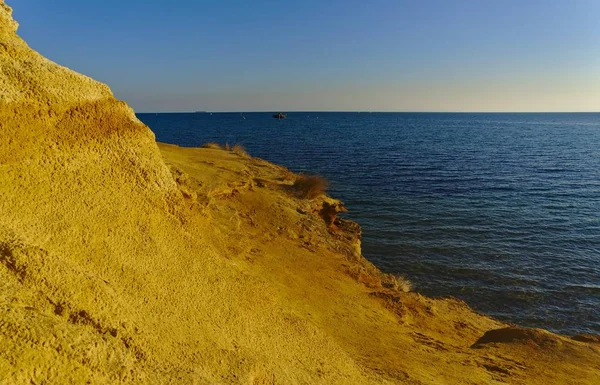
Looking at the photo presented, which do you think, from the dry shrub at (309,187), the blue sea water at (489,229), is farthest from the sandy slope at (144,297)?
the dry shrub at (309,187)

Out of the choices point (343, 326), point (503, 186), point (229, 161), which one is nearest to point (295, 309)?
point (343, 326)

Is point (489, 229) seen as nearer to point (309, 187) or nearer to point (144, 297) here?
point (309, 187)

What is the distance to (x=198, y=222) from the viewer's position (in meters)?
9.02

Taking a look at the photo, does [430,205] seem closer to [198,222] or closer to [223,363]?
[198,222]

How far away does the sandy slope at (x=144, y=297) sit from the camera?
4547 mm

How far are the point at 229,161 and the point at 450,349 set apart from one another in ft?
57.9

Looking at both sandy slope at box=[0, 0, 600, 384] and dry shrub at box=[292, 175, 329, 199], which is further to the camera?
dry shrub at box=[292, 175, 329, 199]

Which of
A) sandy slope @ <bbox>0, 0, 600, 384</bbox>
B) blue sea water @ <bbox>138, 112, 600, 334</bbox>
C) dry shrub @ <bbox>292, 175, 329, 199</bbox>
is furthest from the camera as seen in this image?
dry shrub @ <bbox>292, 175, 329, 199</bbox>

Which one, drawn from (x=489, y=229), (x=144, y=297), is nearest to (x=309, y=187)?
(x=489, y=229)

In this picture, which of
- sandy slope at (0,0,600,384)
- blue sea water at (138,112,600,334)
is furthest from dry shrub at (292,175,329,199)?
sandy slope at (0,0,600,384)

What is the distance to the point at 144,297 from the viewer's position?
5.89 m

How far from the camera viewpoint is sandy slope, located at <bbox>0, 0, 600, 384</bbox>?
455 cm

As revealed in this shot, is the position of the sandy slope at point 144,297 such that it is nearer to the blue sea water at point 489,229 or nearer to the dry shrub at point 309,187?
the blue sea water at point 489,229

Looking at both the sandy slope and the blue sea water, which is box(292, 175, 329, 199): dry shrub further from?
the sandy slope
